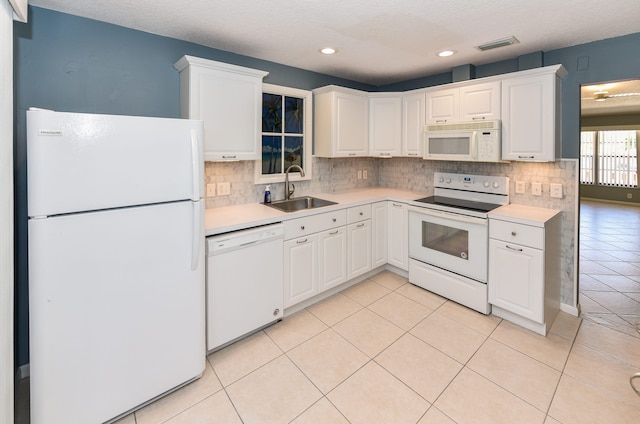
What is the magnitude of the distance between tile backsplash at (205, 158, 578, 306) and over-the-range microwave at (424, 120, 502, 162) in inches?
15.1

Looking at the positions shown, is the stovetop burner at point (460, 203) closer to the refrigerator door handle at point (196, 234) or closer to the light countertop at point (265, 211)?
the light countertop at point (265, 211)

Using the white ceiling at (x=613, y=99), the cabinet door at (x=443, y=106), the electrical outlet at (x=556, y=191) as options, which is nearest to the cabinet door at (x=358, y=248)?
the cabinet door at (x=443, y=106)

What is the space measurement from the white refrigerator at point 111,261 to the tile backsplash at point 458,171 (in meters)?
1.05

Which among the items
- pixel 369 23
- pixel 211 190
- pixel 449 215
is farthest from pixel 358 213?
pixel 369 23

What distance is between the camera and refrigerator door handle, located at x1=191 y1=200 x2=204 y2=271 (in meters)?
1.90

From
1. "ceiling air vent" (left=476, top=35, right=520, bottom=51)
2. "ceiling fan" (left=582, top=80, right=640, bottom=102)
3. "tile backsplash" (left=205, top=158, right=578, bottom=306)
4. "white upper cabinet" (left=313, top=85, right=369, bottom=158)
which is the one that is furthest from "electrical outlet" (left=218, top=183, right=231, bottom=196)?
"ceiling fan" (left=582, top=80, right=640, bottom=102)

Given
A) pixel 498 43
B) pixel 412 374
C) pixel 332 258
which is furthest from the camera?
pixel 332 258

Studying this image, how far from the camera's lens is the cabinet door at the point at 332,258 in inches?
119

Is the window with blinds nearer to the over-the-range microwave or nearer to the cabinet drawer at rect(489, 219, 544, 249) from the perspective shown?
the over-the-range microwave

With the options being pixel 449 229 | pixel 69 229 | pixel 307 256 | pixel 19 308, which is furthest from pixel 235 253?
pixel 449 229

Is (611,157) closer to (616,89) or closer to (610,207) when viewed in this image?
(610,207)

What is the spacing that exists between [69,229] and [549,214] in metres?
3.39

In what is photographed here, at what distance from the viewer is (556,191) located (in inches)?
112

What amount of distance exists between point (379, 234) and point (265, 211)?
147 cm
